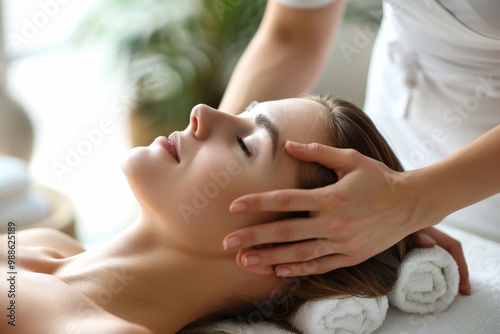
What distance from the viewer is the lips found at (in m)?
1.27

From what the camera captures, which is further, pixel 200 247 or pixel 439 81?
pixel 439 81

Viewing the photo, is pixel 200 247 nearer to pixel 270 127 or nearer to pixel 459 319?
pixel 270 127

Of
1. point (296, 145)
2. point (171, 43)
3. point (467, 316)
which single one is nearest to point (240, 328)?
point (296, 145)

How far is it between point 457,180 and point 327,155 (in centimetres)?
25

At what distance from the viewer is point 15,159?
2.04m

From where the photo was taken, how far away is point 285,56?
1773 millimetres

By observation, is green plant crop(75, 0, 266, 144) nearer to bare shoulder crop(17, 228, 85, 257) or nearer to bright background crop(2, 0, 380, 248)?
bright background crop(2, 0, 380, 248)

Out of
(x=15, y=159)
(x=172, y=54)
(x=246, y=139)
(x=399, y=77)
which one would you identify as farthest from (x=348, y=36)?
(x=246, y=139)

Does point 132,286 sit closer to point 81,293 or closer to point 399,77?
point 81,293

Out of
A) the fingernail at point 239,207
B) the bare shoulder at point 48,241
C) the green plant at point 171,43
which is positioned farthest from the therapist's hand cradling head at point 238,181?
the green plant at point 171,43

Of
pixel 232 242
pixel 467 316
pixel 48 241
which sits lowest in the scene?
pixel 467 316

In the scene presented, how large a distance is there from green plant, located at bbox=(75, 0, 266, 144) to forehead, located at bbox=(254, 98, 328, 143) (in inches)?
59.5

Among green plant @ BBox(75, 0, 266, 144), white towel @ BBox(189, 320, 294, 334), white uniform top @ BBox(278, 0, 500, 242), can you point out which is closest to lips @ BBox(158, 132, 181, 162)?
white towel @ BBox(189, 320, 294, 334)

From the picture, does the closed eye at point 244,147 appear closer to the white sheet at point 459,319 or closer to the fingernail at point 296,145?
the fingernail at point 296,145
